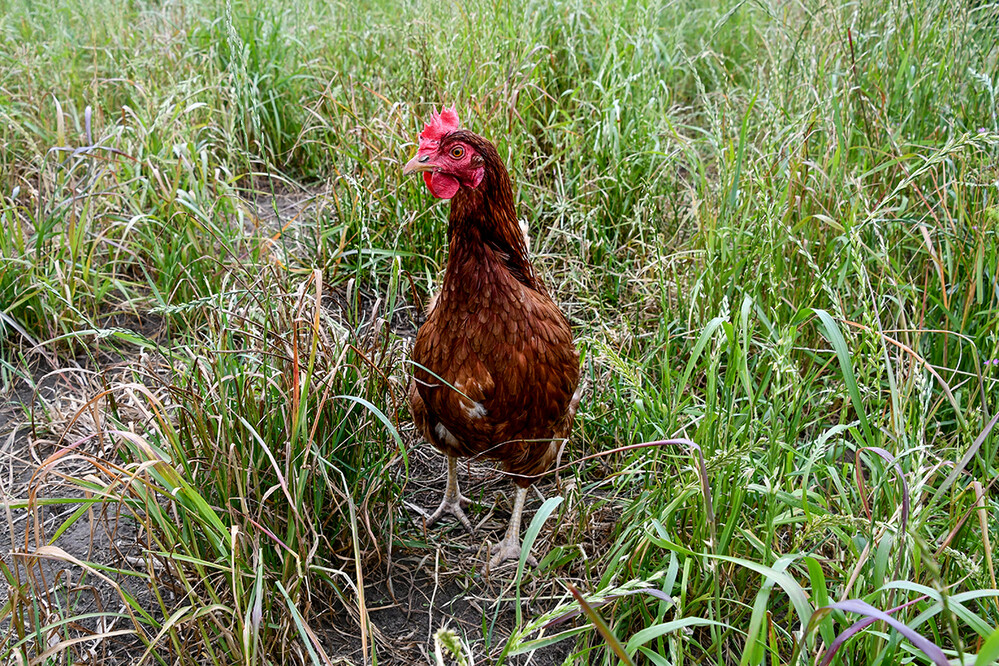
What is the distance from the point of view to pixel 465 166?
2119 mm

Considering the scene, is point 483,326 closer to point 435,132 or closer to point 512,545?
point 435,132

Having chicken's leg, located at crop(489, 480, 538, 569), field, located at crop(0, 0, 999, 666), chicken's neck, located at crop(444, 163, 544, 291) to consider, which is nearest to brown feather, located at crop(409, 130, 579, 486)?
chicken's neck, located at crop(444, 163, 544, 291)

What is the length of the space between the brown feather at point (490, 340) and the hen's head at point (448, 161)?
1cm

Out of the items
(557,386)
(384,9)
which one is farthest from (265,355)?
(384,9)

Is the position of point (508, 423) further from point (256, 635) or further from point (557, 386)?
point (256, 635)

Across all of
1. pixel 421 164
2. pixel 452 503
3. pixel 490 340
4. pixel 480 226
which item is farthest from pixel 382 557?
pixel 421 164

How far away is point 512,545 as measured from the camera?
8.21 ft

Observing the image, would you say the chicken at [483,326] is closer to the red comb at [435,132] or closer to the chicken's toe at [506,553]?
the red comb at [435,132]

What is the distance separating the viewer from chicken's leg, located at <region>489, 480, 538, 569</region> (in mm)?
2473

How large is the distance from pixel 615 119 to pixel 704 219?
636 millimetres

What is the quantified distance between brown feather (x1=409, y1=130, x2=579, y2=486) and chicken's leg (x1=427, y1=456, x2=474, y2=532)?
308mm

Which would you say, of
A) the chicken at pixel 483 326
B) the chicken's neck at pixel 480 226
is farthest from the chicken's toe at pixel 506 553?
the chicken's neck at pixel 480 226

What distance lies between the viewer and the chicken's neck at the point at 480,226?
2.17 metres

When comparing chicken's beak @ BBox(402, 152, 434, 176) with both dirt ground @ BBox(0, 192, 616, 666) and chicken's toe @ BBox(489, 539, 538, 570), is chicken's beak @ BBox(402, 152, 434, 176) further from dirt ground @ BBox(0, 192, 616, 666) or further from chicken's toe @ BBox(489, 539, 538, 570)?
chicken's toe @ BBox(489, 539, 538, 570)
